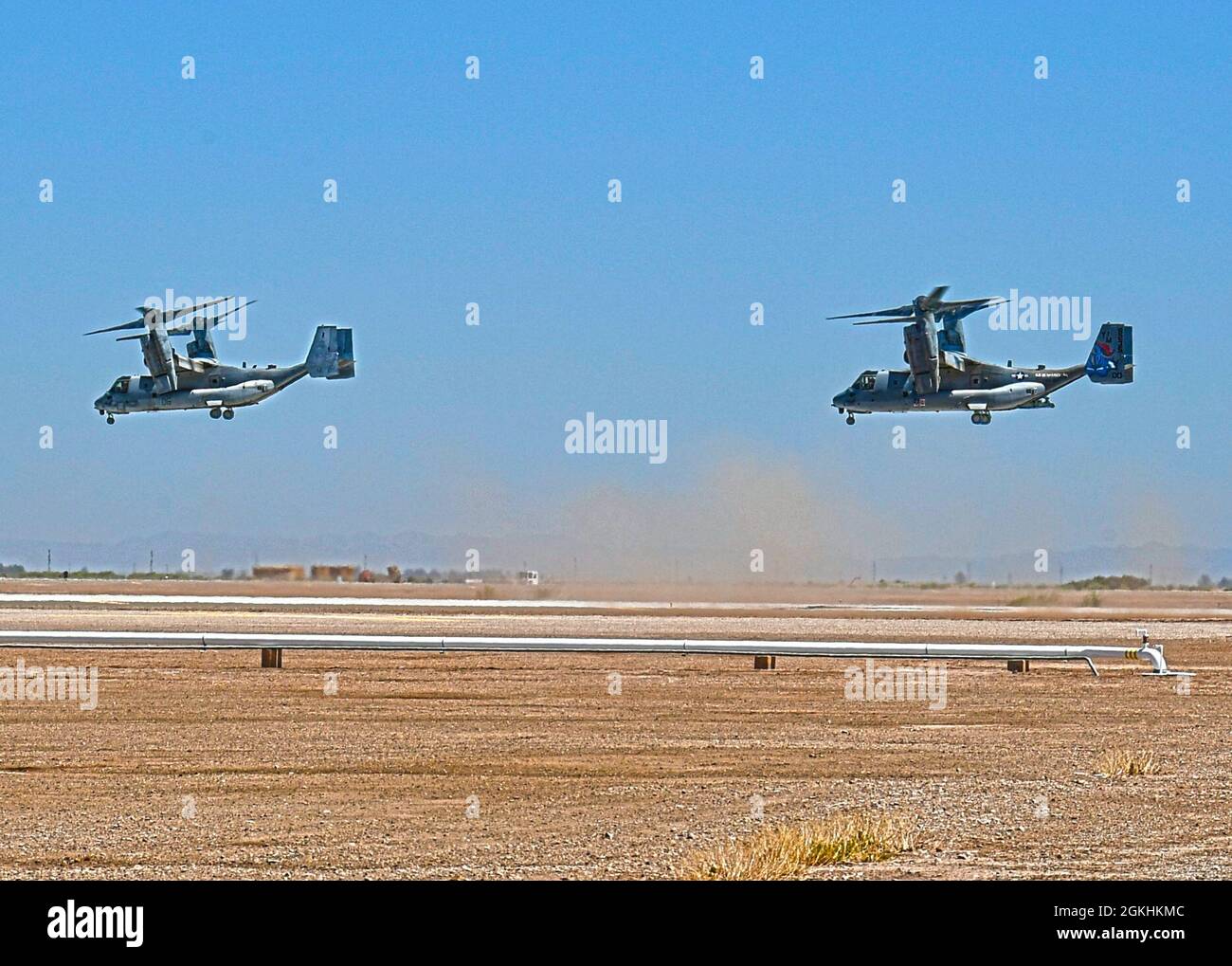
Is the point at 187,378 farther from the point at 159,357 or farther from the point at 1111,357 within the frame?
the point at 1111,357

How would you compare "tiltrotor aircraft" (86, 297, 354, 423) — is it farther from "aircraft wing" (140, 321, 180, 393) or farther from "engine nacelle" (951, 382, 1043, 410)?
"engine nacelle" (951, 382, 1043, 410)

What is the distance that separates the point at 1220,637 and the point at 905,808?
34860 mm

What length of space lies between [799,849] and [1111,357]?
5730cm

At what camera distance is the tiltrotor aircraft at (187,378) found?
221 feet

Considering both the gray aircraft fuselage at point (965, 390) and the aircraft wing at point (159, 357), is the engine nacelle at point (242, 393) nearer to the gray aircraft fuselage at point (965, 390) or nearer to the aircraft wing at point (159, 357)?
the aircraft wing at point (159, 357)

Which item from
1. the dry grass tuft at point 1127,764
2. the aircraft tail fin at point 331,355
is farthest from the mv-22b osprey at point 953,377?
the dry grass tuft at point 1127,764

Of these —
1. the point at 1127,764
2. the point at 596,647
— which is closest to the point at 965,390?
the point at 596,647

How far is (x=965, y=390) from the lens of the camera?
66.4 m

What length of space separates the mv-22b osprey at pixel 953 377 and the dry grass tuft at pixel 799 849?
51269mm

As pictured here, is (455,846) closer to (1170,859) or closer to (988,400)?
(1170,859)

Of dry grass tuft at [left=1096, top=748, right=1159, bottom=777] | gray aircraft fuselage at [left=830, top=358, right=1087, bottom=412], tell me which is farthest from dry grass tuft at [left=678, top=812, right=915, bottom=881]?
gray aircraft fuselage at [left=830, top=358, right=1087, bottom=412]

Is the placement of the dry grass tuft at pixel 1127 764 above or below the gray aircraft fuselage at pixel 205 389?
below

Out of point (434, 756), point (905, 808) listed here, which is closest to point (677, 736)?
point (434, 756)
